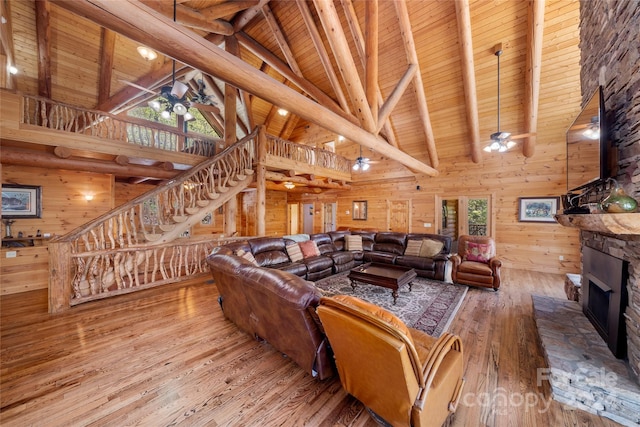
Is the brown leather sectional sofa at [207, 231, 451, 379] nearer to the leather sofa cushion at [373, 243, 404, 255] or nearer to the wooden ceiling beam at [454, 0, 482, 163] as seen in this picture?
the leather sofa cushion at [373, 243, 404, 255]

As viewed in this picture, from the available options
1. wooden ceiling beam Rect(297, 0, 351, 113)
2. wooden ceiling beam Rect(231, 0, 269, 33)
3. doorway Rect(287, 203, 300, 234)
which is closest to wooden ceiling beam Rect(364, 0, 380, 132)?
wooden ceiling beam Rect(297, 0, 351, 113)

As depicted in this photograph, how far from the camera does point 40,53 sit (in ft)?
16.4

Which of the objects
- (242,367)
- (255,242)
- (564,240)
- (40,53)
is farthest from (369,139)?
(40,53)

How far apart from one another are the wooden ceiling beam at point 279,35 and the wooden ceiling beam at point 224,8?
1.64 feet

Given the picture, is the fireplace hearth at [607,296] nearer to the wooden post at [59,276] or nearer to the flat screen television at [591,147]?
the flat screen television at [591,147]

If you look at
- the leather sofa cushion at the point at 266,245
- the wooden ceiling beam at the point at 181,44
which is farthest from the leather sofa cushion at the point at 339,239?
the wooden ceiling beam at the point at 181,44

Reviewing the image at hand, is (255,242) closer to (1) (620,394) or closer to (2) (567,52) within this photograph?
(1) (620,394)

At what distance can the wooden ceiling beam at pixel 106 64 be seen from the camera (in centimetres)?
553

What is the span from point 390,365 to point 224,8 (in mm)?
7355

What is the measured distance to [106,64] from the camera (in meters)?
5.82

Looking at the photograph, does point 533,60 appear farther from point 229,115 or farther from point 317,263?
point 229,115

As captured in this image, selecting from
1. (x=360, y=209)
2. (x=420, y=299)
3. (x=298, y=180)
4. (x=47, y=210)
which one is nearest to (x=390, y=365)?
(x=420, y=299)

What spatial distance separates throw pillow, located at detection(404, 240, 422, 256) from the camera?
211 inches

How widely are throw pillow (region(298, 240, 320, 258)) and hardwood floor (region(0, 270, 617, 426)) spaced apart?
90.4 inches
